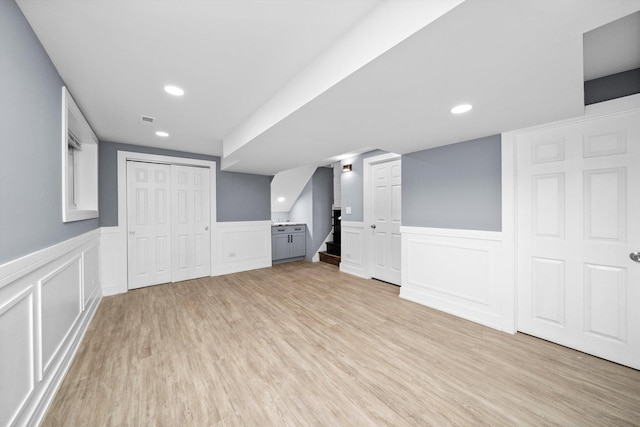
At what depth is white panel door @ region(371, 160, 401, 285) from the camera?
3.91 metres

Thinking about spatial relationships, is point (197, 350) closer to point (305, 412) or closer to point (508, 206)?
point (305, 412)

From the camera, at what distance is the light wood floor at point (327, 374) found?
141 cm

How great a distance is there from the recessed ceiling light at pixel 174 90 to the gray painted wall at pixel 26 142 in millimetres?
713

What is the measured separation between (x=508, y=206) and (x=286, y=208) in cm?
511

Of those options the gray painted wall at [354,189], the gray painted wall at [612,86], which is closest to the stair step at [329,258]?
the gray painted wall at [354,189]

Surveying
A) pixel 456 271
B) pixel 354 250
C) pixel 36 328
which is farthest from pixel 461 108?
pixel 36 328

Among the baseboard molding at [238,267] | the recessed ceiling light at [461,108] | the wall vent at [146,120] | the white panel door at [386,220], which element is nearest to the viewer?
the recessed ceiling light at [461,108]

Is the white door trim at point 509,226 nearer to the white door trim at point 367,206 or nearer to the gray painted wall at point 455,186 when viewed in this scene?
the gray painted wall at point 455,186

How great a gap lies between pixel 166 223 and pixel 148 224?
0.25 meters

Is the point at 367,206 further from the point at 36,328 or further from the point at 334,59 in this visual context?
the point at 36,328

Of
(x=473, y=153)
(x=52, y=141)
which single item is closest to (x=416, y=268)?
(x=473, y=153)

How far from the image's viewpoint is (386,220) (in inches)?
160

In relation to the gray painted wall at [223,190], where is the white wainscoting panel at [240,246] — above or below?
below

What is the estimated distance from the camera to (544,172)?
2.23 m
